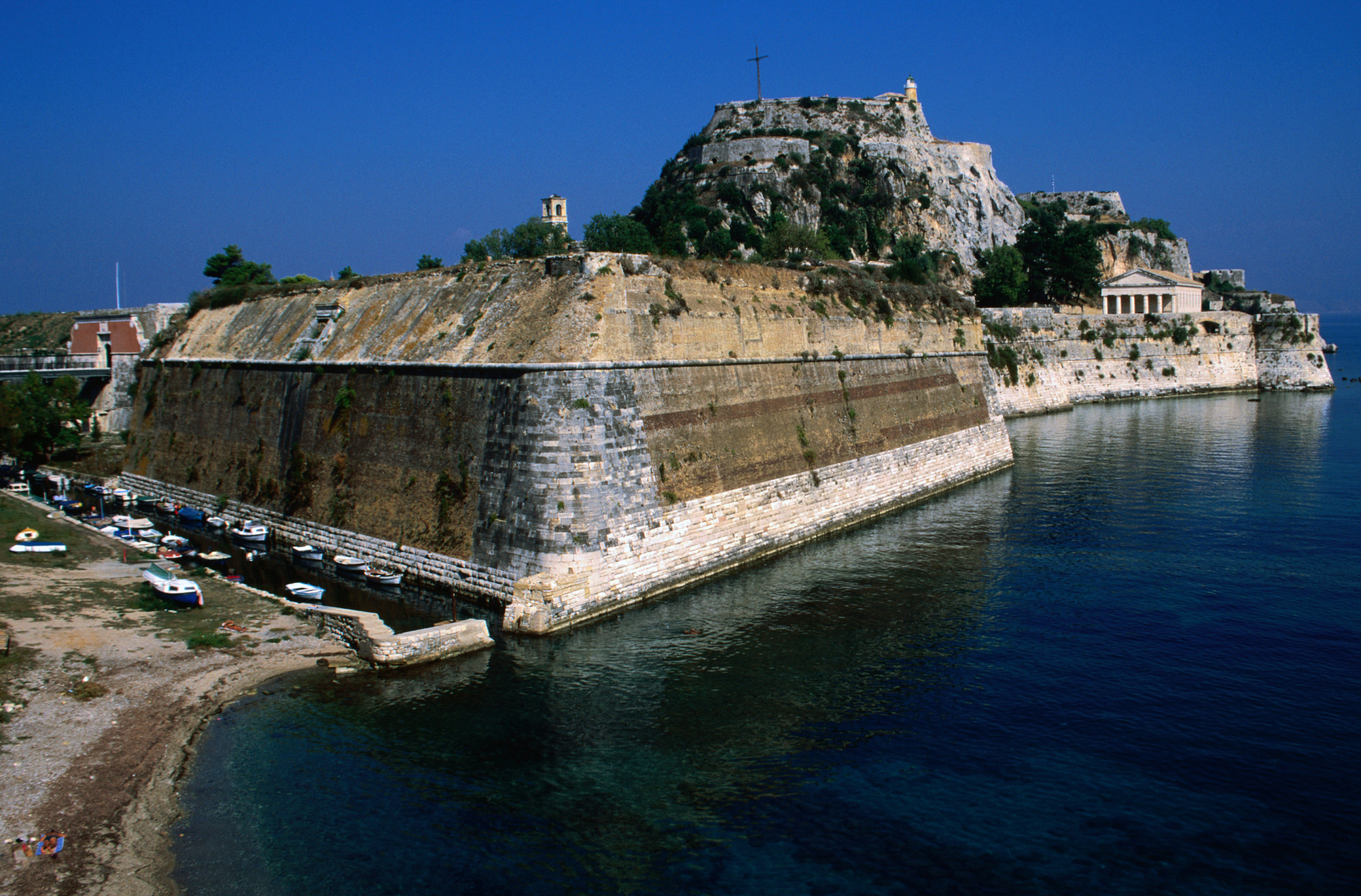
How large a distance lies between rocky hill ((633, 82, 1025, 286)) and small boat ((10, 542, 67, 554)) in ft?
172

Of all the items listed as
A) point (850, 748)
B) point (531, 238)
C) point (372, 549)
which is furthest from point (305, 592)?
point (531, 238)

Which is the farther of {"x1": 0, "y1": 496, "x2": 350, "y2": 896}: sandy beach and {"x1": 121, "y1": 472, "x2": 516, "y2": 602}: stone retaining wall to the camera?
{"x1": 121, "y1": 472, "x2": 516, "y2": 602}: stone retaining wall

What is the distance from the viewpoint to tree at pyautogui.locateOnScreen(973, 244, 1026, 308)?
7312cm

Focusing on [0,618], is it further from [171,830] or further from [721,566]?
[721,566]

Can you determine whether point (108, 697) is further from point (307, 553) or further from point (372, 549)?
point (307, 553)

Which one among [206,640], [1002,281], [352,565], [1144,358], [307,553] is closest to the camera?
[206,640]

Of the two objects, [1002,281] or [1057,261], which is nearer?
[1002,281]

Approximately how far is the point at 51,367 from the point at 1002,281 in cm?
6770

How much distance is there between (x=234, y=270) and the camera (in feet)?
176

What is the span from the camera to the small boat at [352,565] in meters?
24.3

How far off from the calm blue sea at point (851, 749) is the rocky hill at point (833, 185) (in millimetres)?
53209

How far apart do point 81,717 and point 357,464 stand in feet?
39.4

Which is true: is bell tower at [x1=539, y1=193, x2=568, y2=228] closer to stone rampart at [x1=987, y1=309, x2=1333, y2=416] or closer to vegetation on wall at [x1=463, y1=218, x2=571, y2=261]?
vegetation on wall at [x1=463, y1=218, x2=571, y2=261]

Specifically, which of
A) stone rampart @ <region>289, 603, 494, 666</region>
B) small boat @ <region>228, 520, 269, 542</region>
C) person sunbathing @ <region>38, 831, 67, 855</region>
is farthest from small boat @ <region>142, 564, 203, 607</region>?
person sunbathing @ <region>38, 831, 67, 855</region>
